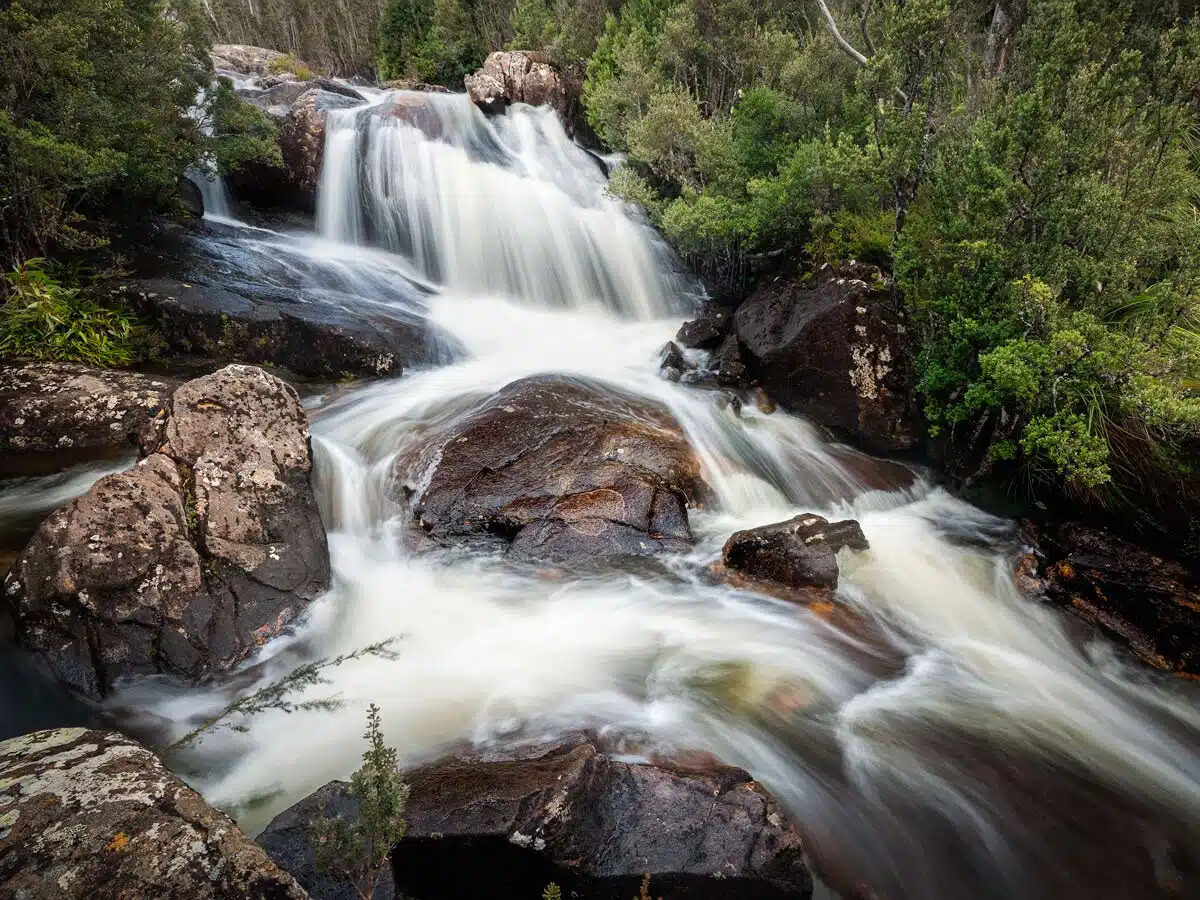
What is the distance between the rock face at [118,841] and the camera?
7.35 ft

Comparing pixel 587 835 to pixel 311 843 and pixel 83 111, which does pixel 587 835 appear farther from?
pixel 83 111

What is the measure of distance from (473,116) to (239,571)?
672 inches

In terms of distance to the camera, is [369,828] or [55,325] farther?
[55,325]

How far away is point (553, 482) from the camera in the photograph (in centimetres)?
759

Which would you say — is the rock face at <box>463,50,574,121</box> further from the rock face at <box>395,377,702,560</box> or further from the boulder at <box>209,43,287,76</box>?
the boulder at <box>209,43,287,76</box>

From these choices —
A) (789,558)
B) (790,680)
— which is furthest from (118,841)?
(789,558)

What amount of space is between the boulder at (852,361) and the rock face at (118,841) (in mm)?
8945

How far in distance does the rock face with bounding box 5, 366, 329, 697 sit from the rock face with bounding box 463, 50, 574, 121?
1649 cm

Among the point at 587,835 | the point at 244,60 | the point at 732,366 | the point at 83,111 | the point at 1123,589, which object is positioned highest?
the point at 244,60

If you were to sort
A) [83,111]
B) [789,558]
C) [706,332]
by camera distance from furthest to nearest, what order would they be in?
[706,332] < [83,111] < [789,558]

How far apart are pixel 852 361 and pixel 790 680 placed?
216 inches

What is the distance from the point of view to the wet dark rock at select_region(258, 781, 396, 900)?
310cm

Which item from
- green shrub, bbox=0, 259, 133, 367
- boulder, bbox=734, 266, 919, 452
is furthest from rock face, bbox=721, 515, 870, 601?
green shrub, bbox=0, 259, 133, 367

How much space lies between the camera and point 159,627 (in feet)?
16.6
